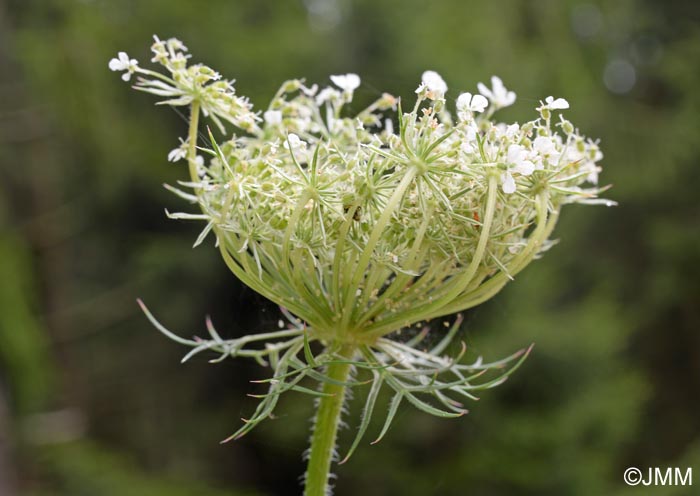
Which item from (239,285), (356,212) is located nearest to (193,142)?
(356,212)

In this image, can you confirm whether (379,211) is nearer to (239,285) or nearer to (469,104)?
(469,104)

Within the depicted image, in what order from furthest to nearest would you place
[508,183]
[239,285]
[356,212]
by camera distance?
[239,285], [356,212], [508,183]

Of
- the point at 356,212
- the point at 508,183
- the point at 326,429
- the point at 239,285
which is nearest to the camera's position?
the point at 508,183

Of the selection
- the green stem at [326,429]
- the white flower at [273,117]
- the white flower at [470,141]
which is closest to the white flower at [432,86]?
the white flower at [470,141]

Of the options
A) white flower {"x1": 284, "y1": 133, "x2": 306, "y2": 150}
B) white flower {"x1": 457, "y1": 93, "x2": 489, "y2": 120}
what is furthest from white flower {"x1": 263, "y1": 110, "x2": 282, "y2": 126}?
white flower {"x1": 457, "y1": 93, "x2": 489, "y2": 120}

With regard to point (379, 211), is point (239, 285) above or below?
above

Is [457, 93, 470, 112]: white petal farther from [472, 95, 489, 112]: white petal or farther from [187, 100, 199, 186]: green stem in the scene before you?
[187, 100, 199, 186]: green stem

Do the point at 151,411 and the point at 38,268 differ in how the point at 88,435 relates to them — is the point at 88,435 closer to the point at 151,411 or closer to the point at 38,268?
the point at 151,411
